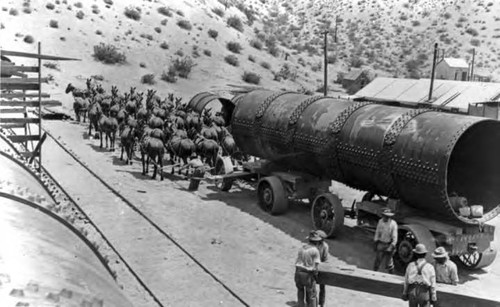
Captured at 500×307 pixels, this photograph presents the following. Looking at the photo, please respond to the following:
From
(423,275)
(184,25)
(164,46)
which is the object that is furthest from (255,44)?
(423,275)

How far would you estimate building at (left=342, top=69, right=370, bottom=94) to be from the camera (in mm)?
53122

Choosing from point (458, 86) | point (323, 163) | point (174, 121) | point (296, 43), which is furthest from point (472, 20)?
point (323, 163)

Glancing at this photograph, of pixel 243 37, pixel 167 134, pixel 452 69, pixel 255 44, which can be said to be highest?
pixel 243 37

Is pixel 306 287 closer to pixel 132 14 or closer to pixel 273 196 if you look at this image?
pixel 273 196

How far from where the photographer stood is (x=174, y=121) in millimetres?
23344

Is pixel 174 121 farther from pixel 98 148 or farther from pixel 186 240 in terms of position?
pixel 186 240

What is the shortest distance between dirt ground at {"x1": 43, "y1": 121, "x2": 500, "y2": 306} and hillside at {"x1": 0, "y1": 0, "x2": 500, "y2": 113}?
2210 cm

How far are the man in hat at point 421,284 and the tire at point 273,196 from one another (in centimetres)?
754

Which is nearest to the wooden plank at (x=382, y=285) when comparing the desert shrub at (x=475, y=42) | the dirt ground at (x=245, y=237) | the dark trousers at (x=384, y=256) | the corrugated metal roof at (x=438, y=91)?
the dirt ground at (x=245, y=237)

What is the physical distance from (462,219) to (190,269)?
5.69m

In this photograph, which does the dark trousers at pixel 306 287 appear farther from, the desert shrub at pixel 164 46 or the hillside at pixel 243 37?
the desert shrub at pixel 164 46

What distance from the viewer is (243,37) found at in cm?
6291

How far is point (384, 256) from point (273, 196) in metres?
4.93

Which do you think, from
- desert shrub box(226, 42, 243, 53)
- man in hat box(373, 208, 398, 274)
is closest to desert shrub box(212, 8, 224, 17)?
desert shrub box(226, 42, 243, 53)
